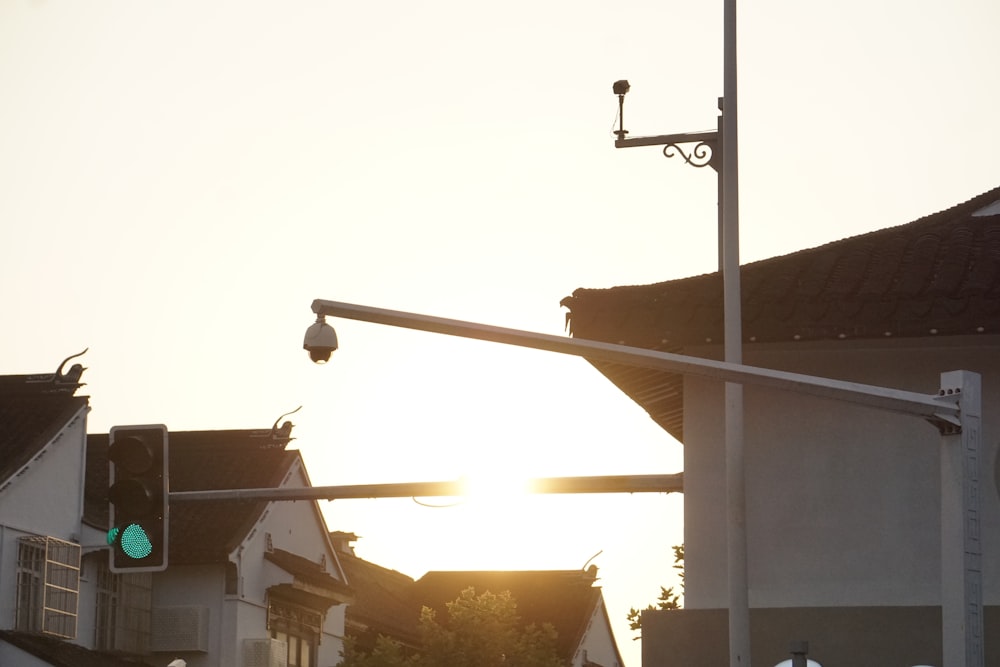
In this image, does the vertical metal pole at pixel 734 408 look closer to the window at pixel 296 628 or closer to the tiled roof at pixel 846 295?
the tiled roof at pixel 846 295

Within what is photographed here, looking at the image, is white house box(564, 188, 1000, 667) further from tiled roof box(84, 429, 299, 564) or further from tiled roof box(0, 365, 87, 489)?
tiled roof box(84, 429, 299, 564)

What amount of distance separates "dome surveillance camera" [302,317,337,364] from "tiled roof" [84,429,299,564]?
91.2 ft

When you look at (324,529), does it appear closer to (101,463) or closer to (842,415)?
(101,463)

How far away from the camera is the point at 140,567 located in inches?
549

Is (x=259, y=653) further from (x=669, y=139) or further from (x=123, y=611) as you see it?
(x=669, y=139)

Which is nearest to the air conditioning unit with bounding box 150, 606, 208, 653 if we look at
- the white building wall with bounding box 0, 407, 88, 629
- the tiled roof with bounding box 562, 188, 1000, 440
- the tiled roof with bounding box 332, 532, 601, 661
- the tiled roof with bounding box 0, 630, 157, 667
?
the tiled roof with bounding box 0, 630, 157, 667

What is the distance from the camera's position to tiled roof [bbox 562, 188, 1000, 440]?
42.5 feet

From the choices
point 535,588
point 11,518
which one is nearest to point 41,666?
point 11,518

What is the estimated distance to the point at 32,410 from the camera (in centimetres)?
3778

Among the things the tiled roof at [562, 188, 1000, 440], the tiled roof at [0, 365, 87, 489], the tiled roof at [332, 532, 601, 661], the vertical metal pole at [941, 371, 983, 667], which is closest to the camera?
the vertical metal pole at [941, 371, 983, 667]

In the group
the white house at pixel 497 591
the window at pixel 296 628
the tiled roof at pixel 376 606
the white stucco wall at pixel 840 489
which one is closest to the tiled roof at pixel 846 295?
the white stucco wall at pixel 840 489

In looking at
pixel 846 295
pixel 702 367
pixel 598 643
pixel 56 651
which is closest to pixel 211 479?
pixel 56 651

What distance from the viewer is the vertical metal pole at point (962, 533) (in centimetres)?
974

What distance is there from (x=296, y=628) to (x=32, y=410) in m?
12.0
